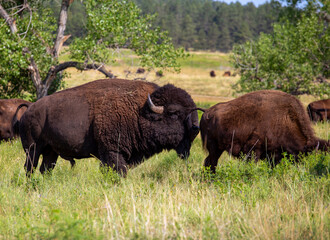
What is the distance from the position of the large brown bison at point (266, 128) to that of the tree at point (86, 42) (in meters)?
6.73

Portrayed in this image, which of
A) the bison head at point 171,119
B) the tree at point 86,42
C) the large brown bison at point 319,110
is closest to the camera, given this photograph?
the bison head at point 171,119

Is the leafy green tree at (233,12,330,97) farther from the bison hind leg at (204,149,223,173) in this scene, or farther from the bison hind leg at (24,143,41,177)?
the bison hind leg at (24,143,41,177)

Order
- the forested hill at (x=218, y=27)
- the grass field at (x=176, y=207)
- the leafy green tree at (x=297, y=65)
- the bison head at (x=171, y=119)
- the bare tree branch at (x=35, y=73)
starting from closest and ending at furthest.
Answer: the grass field at (x=176, y=207) → the bison head at (x=171, y=119) → the bare tree branch at (x=35, y=73) → the leafy green tree at (x=297, y=65) → the forested hill at (x=218, y=27)

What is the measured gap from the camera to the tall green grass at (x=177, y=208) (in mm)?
3551

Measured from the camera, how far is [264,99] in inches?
293

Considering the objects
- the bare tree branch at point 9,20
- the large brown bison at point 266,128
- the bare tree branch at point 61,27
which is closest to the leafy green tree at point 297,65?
the bare tree branch at point 61,27

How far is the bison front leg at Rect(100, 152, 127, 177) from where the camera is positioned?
5.98 meters

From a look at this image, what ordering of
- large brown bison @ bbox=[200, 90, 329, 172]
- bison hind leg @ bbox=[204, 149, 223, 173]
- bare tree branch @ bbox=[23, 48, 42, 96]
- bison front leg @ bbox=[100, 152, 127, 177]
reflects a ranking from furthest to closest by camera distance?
bare tree branch @ bbox=[23, 48, 42, 96]
bison hind leg @ bbox=[204, 149, 223, 173]
large brown bison @ bbox=[200, 90, 329, 172]
bison front leg @ bbox=[100, 152, 127, 177]

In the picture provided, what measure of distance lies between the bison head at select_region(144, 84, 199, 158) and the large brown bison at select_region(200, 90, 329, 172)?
138 centimetres

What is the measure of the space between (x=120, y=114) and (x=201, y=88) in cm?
3862

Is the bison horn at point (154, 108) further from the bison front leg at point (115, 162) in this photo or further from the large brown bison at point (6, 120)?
the large brown bison at point (6, 120)

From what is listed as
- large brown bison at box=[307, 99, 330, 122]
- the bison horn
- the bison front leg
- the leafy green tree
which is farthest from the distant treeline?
the bison front leg

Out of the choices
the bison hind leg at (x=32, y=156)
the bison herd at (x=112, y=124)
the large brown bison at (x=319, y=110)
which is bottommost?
the large brown bison at (x=319, y=110)

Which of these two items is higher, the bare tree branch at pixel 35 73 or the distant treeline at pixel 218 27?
the distant treeline at pixel 218 27
